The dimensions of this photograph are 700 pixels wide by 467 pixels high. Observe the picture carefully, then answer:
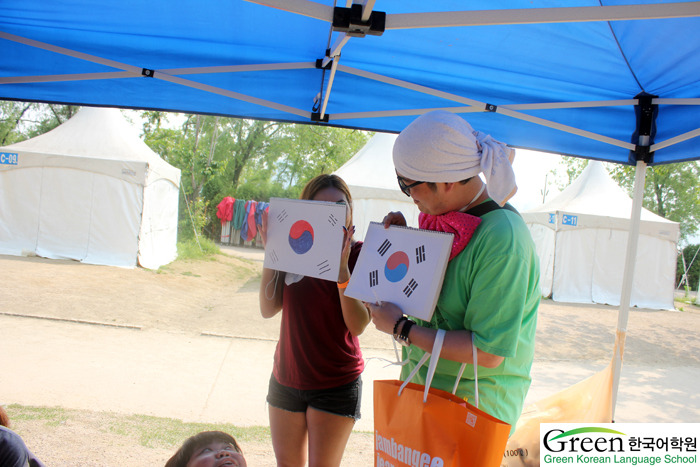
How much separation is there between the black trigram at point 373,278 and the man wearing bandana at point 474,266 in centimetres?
12

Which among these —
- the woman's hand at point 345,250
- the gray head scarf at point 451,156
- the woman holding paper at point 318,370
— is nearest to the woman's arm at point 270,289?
the woman holding paper at point 318,370

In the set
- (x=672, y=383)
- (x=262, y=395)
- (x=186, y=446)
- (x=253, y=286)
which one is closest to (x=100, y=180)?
(x=253, y=286)

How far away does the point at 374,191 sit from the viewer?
12078 mm

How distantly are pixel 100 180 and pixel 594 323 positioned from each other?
1167 centimetres

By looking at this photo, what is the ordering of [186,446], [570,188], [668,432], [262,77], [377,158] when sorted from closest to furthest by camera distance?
[186,446] < [668,432] < [262,77] < [377,158] < [570,188]

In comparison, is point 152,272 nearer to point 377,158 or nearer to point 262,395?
point 377,158

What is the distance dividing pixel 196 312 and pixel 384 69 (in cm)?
678

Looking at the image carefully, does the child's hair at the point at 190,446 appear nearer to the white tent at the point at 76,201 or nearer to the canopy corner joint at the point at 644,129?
the canopy corner joint at the point at 644,129

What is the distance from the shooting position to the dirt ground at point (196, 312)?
750 centimetres

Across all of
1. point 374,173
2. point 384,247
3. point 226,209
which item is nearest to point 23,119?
point 226,209

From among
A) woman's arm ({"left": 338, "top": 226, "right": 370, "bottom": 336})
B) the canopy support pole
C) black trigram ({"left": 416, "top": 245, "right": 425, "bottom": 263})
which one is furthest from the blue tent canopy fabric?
black trigram ({"left": 416, "top": 245, "right": 425, "bottom": 263})

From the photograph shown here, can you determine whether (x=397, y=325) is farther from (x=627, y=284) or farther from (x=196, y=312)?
(x=196, y=312)

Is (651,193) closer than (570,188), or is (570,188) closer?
(570,188)

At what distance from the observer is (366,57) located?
9.66 ft
